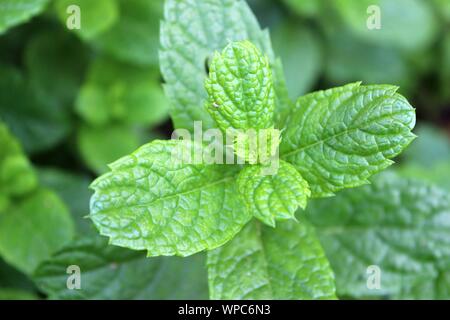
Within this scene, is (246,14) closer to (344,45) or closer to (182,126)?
(182,126)

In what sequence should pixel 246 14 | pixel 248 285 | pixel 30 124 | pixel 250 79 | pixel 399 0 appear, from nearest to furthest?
pixel 250 79 → pixel 248 285 → pixel 246 14 → pixel 30 124 → pixel 399 0

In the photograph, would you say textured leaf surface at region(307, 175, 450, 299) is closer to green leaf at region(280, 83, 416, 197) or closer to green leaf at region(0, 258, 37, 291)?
green leaf at region(280, 83, 416, 197)

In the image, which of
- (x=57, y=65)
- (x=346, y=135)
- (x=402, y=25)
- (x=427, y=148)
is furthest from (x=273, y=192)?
(x=427, y=148)

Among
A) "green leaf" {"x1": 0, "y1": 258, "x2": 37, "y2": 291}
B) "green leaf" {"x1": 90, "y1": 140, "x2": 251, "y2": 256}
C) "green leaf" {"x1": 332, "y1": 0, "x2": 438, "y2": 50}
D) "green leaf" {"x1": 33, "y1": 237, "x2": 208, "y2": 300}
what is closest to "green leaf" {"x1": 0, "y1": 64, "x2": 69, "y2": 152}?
"green leaf" {"x1": 0, "y1": 258, "x2": 37, "y2": 291}

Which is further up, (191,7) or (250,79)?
(191,7)

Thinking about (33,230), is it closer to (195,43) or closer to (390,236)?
(195,43)

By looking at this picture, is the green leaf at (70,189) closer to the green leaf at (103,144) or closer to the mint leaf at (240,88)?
the green leaf at (103,144)
